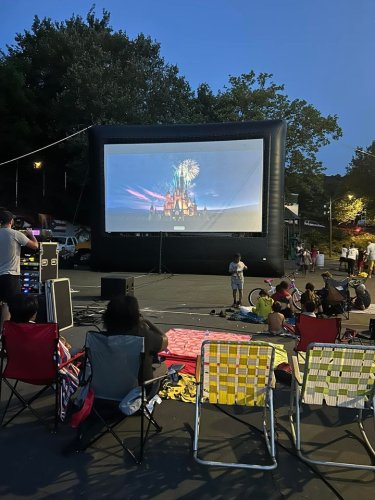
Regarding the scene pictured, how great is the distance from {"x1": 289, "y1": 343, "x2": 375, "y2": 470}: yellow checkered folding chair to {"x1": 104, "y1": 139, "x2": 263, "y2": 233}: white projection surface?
1348 cm

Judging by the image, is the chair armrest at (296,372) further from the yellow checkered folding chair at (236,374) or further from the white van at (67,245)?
the white van at (67,245)

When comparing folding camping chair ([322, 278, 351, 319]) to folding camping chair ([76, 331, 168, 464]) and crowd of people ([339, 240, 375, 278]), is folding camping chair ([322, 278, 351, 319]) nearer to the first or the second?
folding camping chair ([76, 331, 168, 464])

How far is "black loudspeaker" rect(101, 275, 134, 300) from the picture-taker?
9.69 meters

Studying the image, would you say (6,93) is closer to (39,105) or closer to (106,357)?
(39,105)

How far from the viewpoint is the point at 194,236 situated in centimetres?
1738

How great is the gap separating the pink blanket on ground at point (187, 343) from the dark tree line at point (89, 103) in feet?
65.7

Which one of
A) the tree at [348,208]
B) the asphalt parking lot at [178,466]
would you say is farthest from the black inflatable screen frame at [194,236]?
the tree at [348,208]

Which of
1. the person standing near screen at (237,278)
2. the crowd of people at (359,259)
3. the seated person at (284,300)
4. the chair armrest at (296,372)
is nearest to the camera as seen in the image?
the chair armrest at (296,372)

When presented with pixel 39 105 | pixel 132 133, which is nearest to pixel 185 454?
pixel 132 133

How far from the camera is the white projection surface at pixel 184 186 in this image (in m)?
16.7

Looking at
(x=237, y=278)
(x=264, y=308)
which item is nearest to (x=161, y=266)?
(x=237, y=278)

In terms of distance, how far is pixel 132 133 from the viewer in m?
17.9

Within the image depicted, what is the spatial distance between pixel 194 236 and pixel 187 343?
35.9 ft

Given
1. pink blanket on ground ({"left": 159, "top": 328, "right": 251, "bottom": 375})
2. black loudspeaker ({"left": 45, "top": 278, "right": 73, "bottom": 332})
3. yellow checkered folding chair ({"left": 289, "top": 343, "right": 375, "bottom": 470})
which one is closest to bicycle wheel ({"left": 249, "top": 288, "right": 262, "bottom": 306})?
pink blanket on ground ({"left": 159, "top": 328, "right": 251, "bottom": 375})
